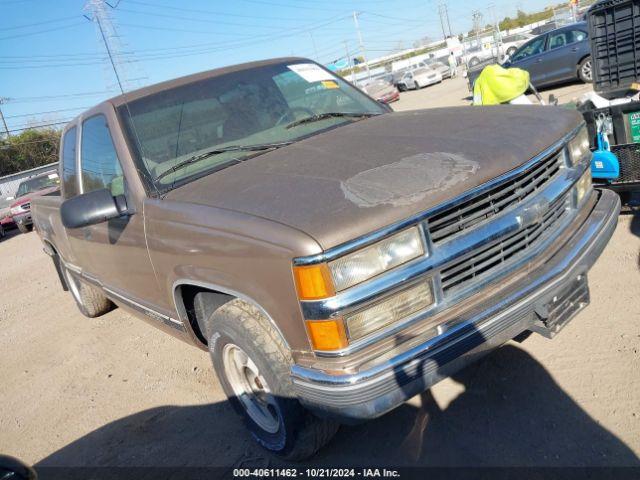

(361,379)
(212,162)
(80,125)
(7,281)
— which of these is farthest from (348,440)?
(7,281)

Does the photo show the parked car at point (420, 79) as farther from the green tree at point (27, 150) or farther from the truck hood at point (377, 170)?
the truck hood at point (377, 170)

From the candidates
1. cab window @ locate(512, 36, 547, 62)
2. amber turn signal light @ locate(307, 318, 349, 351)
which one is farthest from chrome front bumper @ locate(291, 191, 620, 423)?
cab window @ locate(512, 36, 547, 62)

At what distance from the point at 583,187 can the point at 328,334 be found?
1.87 metres

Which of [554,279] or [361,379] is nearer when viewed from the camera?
[361,379]

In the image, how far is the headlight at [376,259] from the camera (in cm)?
197

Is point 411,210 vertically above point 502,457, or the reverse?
point 411,210

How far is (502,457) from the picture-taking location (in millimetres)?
2363

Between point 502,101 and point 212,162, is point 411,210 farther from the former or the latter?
point 502,101

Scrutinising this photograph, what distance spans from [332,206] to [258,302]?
536 mm

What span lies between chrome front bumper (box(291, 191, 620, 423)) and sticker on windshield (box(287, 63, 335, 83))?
2.14 metres

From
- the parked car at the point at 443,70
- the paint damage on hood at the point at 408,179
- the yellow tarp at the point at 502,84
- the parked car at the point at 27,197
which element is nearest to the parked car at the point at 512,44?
the parked car at the point at 443,70

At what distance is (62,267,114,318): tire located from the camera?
17.2ft

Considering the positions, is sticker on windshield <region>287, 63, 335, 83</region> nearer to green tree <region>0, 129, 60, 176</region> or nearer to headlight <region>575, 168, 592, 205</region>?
headlight <region>575, 168, 592, 205</region>

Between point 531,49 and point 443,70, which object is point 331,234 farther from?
point 443,70
